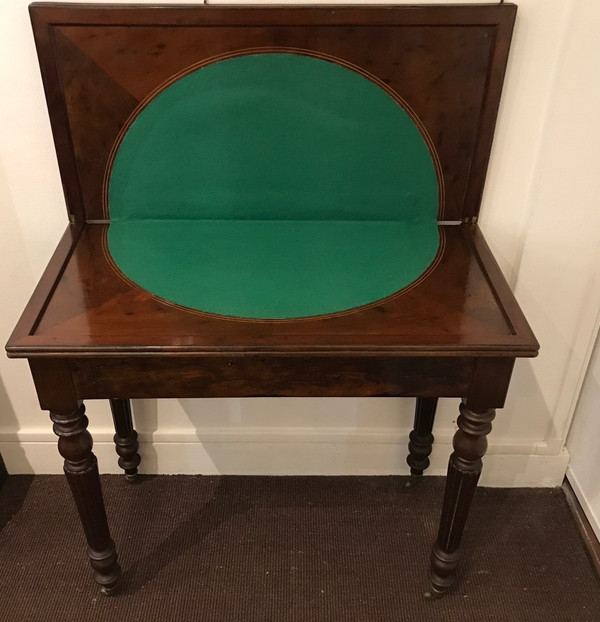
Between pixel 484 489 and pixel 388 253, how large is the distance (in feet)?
2.82

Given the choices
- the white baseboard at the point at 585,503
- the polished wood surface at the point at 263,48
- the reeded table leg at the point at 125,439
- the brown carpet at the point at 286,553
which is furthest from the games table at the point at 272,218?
the white baseboard at the point at 585,503

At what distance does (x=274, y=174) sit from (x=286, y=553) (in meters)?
0.90

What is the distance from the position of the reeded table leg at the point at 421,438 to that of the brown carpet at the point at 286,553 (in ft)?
0.21

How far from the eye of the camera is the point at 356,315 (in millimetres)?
1115

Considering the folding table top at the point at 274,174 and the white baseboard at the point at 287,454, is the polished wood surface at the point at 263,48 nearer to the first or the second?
the folding table top at the point at 274,174

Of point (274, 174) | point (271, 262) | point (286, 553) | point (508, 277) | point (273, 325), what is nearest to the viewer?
point (273, 325)

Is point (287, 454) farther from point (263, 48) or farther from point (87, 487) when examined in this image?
point (263, 48)

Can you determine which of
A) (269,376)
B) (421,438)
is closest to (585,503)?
(421,438)

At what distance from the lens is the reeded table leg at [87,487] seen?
1.20m

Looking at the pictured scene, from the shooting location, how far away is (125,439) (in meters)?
1.71

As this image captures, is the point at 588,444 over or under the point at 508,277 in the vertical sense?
under

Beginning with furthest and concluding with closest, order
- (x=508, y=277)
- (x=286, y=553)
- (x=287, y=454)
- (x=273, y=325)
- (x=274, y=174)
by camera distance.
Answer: (x=287, y=454), (x=286, y=553), (x=508, y=277), (x=274, y=174), (x=273, y=325)

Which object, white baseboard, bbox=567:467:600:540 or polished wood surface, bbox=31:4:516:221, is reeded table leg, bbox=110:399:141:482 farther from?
white baseboard, bbox=567:467:600:540

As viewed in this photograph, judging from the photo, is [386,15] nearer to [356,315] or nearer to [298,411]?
[356,315]
